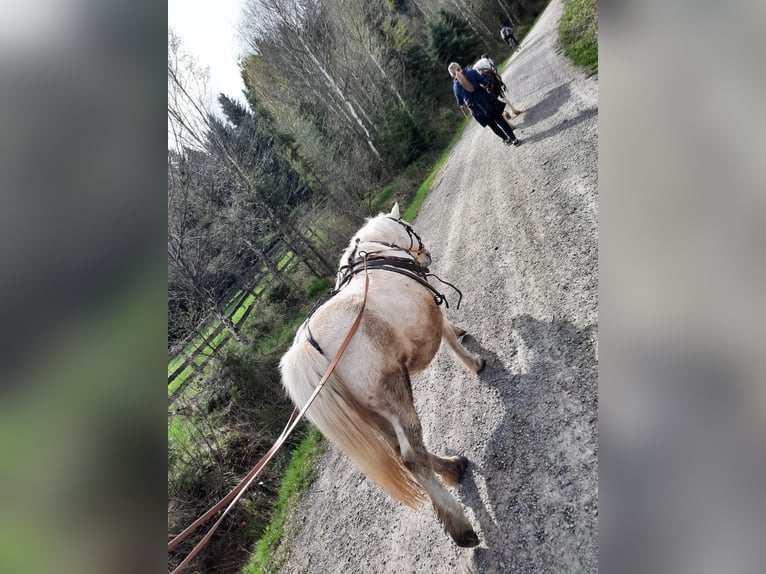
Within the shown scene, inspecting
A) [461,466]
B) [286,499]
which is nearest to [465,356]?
[461,466]

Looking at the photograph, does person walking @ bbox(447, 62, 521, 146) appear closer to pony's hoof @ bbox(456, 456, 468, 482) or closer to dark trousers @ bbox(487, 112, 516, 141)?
dark trousers @ bbox(487, 112, 516, 141)

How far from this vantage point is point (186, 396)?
553 centimetres

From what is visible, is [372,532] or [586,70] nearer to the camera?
[372,532]

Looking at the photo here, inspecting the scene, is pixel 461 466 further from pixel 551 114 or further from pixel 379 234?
pixel 551 114

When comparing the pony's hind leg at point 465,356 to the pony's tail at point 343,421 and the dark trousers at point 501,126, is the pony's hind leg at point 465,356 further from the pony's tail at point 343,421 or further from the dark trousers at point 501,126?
the dark trousers at point 501,126

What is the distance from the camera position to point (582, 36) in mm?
7312

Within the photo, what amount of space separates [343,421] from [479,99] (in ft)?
20.0

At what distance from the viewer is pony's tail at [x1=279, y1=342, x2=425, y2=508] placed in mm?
2312

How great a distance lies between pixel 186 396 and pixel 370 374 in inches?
180
